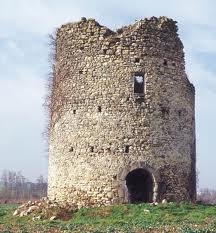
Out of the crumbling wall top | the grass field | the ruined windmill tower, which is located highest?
the crumbling wall top

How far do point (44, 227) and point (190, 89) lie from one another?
364 inches

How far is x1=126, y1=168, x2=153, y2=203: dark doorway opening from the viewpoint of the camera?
67.7 ft

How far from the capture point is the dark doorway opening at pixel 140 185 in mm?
20625

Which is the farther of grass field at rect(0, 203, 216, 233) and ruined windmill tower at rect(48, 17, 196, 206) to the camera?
ruined windmill tower at rect(48, 17, 196, 206)

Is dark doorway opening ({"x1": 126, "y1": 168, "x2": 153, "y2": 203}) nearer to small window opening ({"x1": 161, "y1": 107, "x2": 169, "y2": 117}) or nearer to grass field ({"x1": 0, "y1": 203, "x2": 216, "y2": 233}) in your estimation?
grass field ({"x1": 0, "y1": 203, "x2": 216, "y2": 233})

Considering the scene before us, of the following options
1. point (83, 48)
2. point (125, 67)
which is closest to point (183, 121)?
point (125, 67)

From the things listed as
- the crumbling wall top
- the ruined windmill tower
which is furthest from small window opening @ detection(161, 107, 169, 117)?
the crumbling wall top

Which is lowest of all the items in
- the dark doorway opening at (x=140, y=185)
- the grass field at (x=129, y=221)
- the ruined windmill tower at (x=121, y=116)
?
the grass field at (x=129, y=221)

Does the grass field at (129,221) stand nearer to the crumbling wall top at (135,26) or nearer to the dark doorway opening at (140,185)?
the dark doorway opening at (140,185)

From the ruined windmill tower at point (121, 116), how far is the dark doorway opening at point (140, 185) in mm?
92

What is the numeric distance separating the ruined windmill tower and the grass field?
4.91ft

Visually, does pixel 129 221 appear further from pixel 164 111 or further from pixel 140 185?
pixel 140 185

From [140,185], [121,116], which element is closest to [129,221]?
[121,116]

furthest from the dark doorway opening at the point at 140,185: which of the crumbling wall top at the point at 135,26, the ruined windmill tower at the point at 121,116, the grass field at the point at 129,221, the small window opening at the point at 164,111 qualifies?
the crumbling wall top at the point at 135,26
